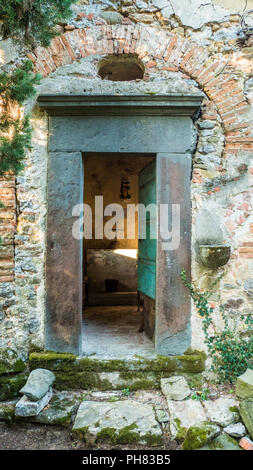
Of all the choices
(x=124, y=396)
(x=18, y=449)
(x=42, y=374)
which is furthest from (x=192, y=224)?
(x=18, y=449)

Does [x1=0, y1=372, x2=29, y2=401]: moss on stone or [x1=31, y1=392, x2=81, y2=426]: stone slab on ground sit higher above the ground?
[x1=0, y1=372, x2=29, y2=401]: moss on stone

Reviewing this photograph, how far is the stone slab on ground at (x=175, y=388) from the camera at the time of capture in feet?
9.75

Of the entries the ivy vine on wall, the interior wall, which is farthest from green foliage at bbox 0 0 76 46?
the interior wall

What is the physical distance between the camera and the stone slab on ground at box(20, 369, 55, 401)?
110 inches

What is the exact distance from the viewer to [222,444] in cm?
240

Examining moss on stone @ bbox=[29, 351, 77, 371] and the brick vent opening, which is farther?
the brick vent opening

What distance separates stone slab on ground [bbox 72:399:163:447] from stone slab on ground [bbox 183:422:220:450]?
0.84ft

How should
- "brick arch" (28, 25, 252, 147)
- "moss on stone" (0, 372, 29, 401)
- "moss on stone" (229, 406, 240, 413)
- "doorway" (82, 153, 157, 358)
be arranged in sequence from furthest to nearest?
"doorway" (82, 153, 157, 358), "brick arch" (28, 25, 252, 147), "moss on stone" (0, 372, 29, 401), "moss on stone" (229, 406, 240, 413)

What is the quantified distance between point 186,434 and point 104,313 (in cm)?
349

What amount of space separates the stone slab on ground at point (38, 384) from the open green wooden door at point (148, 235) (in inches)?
55.3

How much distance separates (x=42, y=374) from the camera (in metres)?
3.08

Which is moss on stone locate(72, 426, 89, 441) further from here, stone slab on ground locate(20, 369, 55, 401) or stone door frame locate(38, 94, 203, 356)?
stone door frame locate(38, 94, 203, 356)

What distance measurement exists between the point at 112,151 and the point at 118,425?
2.66 m
